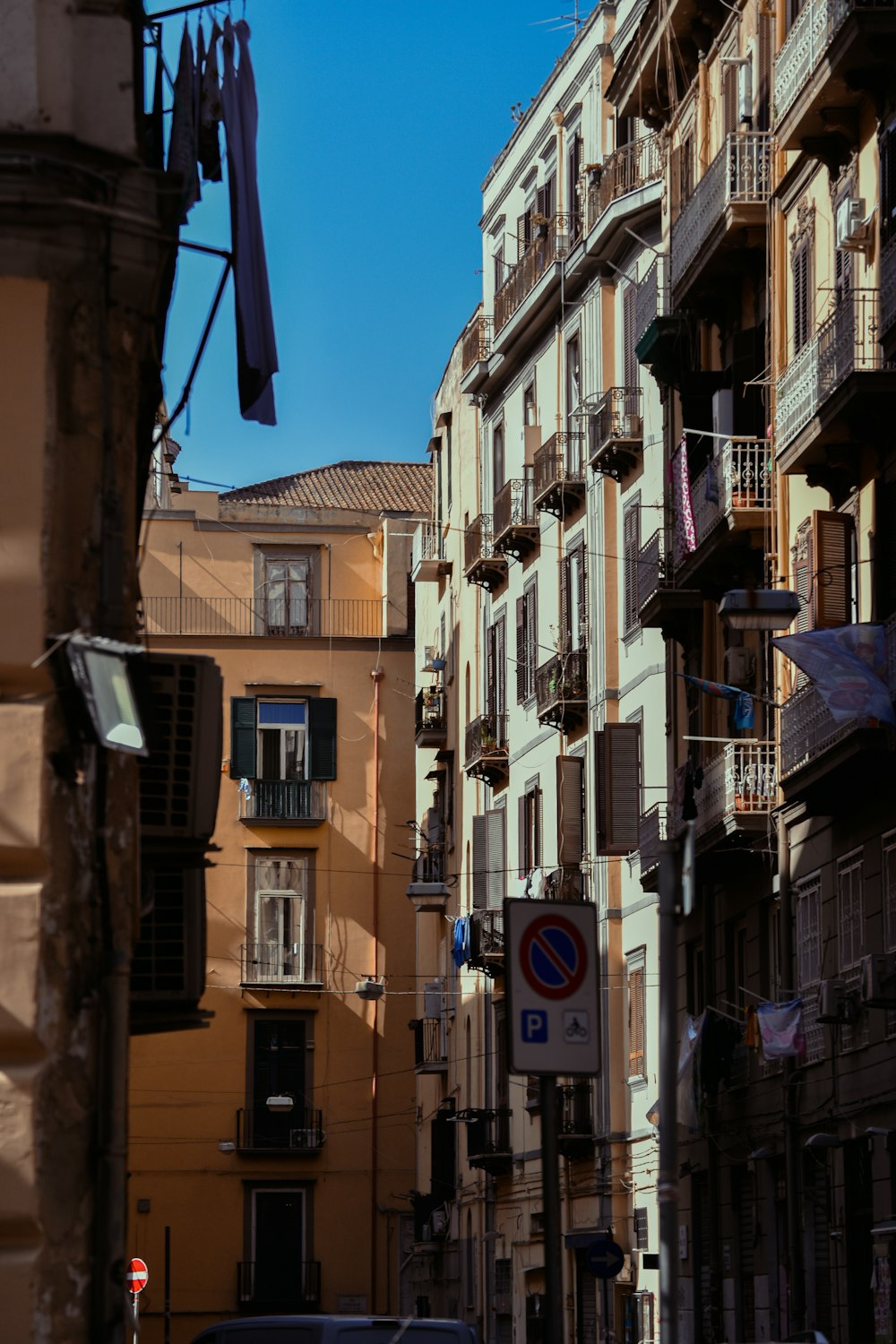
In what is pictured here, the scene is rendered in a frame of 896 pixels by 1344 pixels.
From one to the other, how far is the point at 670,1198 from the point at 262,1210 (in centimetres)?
4766

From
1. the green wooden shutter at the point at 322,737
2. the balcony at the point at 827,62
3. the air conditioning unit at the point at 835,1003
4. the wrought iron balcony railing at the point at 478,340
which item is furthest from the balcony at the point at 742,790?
the green wooden shutter at the point at 322,737

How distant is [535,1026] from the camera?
9500 millimetres

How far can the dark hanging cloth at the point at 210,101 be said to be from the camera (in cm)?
1311

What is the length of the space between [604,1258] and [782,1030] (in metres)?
5.51

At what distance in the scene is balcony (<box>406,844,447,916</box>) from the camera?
168 ft

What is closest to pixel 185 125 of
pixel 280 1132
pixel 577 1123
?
pixel 577 1123

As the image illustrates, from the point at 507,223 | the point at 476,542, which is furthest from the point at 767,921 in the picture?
the point at 507,223

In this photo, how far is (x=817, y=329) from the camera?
2762 centimetres

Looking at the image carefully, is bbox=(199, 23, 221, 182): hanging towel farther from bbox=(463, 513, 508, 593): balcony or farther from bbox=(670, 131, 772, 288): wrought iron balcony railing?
bbox=(463, 513, 508, 593): balcony

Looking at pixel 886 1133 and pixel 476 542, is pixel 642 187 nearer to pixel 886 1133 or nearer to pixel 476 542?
pixel 476 542

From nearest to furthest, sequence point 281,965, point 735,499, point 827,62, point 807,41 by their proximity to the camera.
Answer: point 827,62
point 807,41
point 735,499
point 281,965

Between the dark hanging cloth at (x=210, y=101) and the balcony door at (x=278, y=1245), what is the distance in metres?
44.3

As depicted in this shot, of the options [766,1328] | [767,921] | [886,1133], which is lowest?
[766,1328]

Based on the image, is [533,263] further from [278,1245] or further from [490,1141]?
[278,1245]
